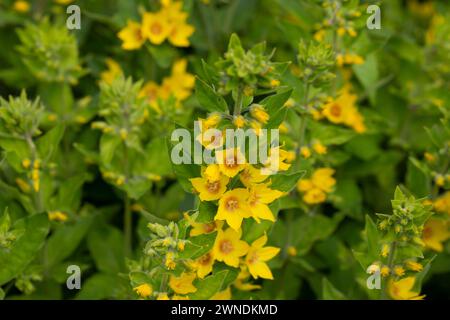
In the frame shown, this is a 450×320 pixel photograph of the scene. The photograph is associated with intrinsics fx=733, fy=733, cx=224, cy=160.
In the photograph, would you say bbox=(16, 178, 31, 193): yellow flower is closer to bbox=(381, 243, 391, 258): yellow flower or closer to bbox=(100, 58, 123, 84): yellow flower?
bbox=(100, 58, 123, 84): yellow flower

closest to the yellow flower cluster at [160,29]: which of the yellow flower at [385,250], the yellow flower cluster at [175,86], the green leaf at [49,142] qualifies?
the yellow flower cluster at [175,86]

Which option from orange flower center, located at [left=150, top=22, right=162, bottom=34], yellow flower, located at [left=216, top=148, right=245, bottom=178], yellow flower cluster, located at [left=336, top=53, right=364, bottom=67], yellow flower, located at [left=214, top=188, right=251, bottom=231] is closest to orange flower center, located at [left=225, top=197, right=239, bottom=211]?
yellow flower, located at [left=214, top=188, right=251, bottom=231]

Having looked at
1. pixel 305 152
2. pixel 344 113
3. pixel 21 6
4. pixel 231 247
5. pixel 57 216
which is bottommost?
pixel 231 247

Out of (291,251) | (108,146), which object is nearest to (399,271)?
(291,251)

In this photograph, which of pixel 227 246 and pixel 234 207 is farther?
pixel 227 246

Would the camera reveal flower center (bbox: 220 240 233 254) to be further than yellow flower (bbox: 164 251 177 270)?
Yes

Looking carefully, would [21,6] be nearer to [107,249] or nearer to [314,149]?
[107,249]

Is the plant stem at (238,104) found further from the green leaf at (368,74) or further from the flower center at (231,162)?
the green leaf at (368,74)
